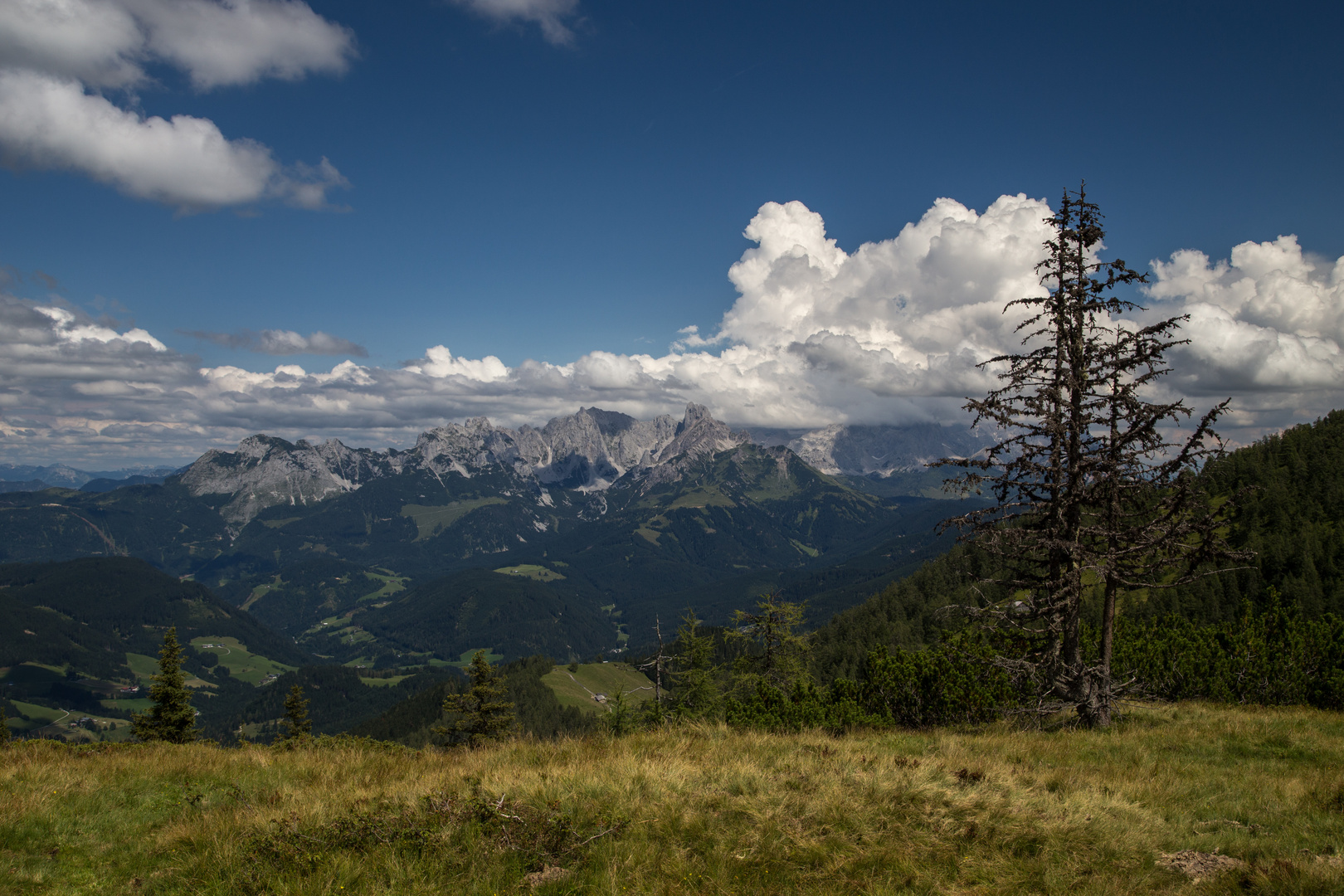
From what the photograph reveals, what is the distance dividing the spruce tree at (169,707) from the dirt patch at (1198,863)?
52.9 m

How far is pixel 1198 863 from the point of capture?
770 centimetres

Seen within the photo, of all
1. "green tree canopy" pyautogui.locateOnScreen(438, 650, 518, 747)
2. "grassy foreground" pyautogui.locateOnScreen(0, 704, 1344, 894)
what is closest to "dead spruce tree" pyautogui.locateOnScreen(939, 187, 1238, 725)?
"grassy foreground" pyautogui.locateOnScreen(0, 704, 1344, 894)

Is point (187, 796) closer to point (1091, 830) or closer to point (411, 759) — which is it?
point (411, 759)

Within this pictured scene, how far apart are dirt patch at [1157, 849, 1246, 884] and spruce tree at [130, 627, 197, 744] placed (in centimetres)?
5286

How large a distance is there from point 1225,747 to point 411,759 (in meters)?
19.8

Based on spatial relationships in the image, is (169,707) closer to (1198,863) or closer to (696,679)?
(696,679)

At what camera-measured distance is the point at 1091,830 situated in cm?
832

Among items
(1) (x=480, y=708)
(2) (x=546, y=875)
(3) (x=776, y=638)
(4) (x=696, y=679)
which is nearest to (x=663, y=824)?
(2) (x=546, y=875)

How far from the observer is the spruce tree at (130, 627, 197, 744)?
136 feet

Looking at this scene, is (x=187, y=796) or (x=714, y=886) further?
(x=187, y=796)

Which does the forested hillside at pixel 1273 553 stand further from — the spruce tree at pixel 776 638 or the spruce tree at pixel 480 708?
the spruce tree at pixel 480 708

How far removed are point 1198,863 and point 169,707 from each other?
5675 centimetres

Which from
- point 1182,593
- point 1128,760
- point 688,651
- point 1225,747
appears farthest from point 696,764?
point 1182,593

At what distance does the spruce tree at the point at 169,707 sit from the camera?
136ft
